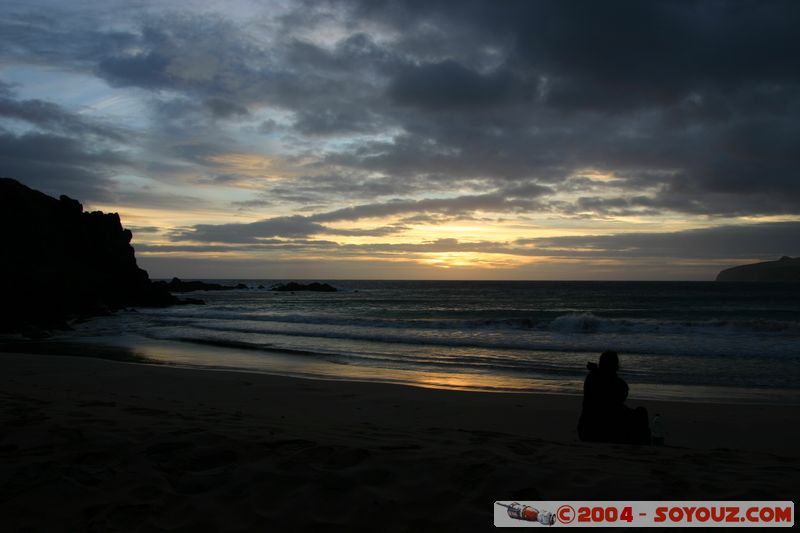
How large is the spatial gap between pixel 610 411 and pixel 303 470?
3.74 m

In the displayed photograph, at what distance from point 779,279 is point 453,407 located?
205m

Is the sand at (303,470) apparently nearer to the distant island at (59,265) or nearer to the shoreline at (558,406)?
the shoreline at (558,406)

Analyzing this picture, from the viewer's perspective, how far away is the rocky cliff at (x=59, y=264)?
27984 mm

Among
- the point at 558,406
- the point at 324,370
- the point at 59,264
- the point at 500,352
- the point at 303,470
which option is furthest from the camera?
Result: the point at 59,264

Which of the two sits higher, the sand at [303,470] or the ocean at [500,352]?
the sand at [303,470]

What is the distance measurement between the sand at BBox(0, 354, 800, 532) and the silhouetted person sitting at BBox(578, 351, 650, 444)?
0.28m

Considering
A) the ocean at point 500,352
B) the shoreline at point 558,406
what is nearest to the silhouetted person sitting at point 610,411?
the shoreline at point 558,406

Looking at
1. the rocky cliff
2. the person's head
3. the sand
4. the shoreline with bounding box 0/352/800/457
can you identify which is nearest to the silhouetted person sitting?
the person's head

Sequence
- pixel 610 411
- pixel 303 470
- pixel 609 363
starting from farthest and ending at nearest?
Answer: pixel 610 411 < pixel 609 363 < pixel 303 470

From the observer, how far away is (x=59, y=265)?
38562mm

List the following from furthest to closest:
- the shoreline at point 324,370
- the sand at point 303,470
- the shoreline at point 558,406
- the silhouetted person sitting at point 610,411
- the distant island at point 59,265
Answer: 1. the distant island at point 59,265
2. the shoreline at point 324,370
3. the shoreline at point 558,406
4. the silhouetted person sitting at point 610,411
5. the sand at point 303,470

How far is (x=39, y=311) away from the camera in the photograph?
28.3 metres

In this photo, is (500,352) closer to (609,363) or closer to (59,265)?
(609,363)

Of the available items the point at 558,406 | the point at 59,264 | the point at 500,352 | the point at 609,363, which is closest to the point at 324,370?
the point at 558,406
